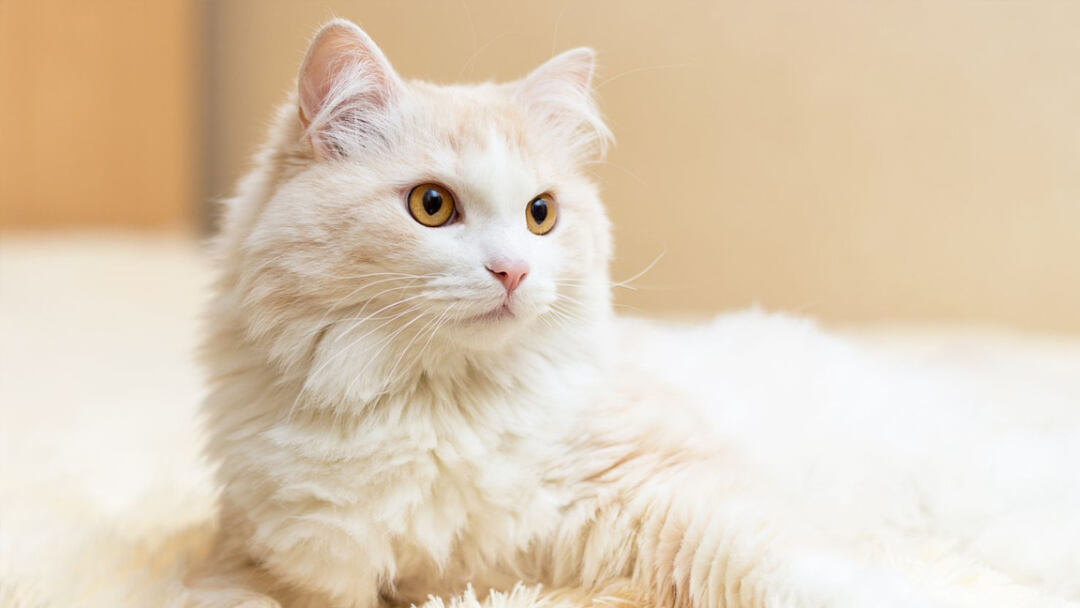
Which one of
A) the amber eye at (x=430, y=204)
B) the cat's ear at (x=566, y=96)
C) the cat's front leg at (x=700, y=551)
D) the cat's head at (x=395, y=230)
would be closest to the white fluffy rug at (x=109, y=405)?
the cat's front leg at (x=700, y=551)

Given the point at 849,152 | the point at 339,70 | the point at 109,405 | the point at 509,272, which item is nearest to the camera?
the point at 509,272

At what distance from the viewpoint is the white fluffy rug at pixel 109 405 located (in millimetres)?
1197

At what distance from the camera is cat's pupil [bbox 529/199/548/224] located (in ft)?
3.65

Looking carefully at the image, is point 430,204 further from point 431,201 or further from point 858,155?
point 858,155

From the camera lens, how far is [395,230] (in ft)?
3.34

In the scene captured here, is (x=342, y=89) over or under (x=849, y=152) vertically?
under

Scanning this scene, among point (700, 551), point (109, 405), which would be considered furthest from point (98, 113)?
point (700, 551)

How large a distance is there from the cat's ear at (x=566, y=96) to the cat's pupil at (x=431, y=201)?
0.24 m

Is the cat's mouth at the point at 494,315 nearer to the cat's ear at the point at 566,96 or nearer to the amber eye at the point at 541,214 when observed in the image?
the amber eye at the point at 541,214

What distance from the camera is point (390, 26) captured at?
8.26ft

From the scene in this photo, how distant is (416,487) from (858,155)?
8.48 feet

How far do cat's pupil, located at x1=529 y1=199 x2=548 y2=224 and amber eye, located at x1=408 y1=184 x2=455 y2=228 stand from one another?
109mm

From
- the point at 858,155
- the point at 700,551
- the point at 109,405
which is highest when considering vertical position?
the point at 858,155

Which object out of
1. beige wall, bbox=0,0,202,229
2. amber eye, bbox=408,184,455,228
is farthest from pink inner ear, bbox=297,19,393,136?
beige wall, bbox=0,0,202,229
